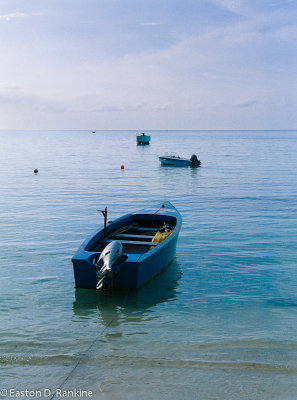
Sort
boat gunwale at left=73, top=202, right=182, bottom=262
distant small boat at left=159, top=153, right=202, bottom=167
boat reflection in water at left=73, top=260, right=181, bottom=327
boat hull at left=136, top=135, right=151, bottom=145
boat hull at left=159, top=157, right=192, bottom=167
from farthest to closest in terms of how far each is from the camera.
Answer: boat hull at left=136, top=135, right=151, bottom=145, boat hull at left=159, top=157, right=192, bottom=167, distant small boat at left=159, top=153, right=202, bottom=167, boat gunwale at left=73, top=202, right=182, bottom=262, boat reflection in water at left=73, top=260, right=181, bottom=327

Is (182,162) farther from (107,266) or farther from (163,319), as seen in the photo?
(163,319)

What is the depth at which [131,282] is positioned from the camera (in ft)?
39.0

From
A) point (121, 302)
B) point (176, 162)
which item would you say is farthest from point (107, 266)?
point (176, 162)

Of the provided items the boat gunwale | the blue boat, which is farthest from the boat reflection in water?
the boat gunwale

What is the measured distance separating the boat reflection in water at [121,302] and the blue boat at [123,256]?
376 millimetres

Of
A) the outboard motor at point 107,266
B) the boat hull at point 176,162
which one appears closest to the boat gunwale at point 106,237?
the outboard motor at point 107,266

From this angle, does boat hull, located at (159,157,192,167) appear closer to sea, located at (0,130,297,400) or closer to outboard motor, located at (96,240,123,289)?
sea, located at (0,130,297,400)

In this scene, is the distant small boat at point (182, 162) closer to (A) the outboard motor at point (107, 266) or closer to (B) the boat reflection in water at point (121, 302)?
(B) the boat reflection in water at point (121, 302)

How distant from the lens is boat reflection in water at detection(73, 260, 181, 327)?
11.0 m

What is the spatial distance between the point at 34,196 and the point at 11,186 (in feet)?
24.0

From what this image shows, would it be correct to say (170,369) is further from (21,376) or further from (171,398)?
(21,376)

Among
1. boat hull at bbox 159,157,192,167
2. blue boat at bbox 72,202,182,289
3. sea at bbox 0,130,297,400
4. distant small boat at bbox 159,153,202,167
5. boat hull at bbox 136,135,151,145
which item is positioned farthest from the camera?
boat hull at bbox 136,135,151,145

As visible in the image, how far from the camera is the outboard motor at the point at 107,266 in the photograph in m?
11.1

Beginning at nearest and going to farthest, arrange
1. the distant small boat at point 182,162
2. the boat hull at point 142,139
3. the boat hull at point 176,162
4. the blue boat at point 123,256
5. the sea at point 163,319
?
1. the sea at point 163,319
2. the blue boat at point 123,256
3. the distant small boat at point 182,162
4. the boat hull at point 176,162
5. the boat hull at point 142,139
